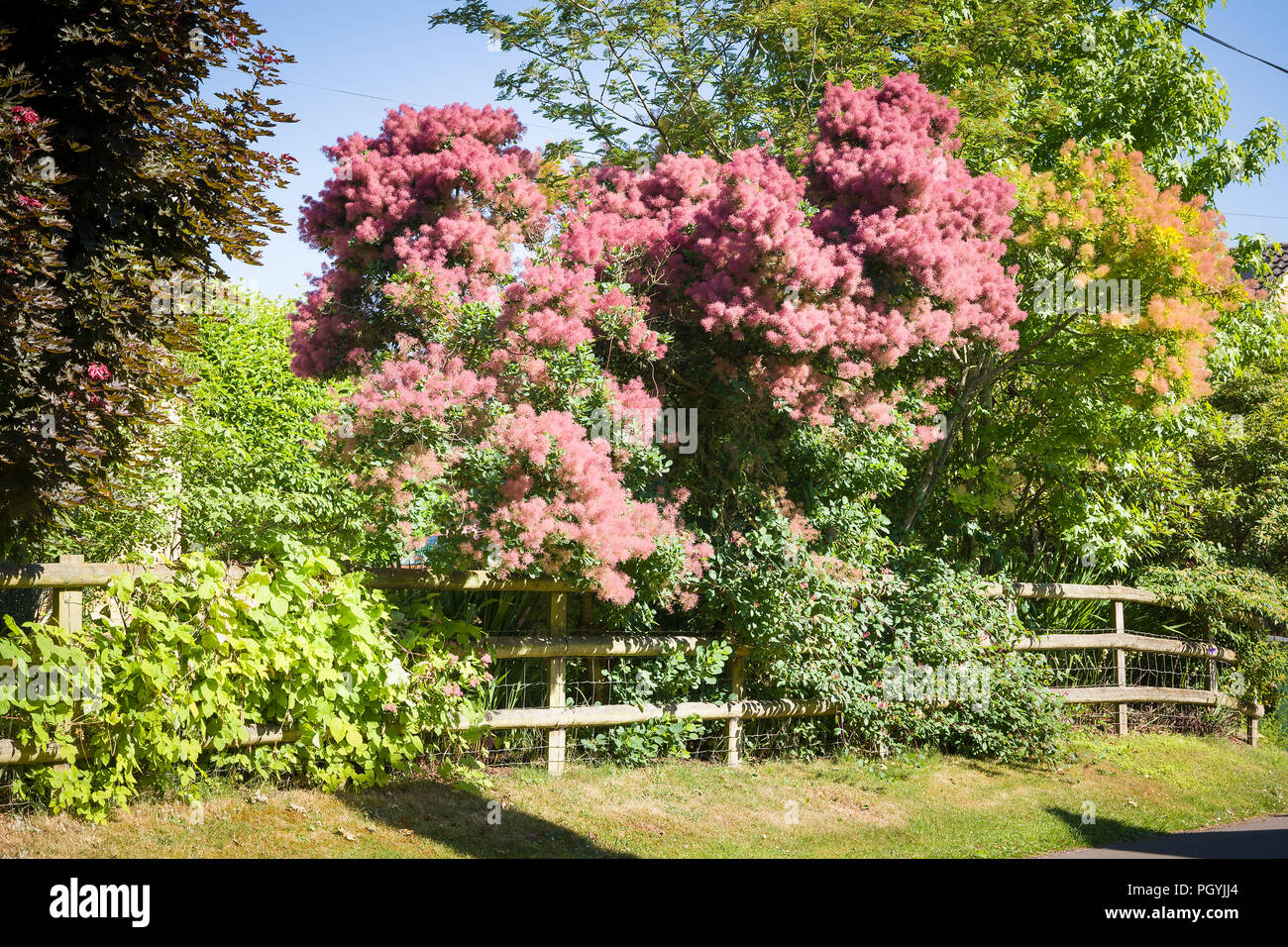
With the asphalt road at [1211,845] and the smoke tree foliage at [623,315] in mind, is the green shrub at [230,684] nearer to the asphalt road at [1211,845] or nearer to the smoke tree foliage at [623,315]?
the smoke tree foliage at [623,315]

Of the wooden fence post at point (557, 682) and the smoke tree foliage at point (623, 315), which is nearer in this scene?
the smoke tree foliage at point (623, 315)

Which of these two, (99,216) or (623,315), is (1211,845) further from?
(99,216)

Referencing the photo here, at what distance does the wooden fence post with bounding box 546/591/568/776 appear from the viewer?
8.44 m

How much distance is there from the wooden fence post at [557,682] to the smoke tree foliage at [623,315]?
0.61 metres

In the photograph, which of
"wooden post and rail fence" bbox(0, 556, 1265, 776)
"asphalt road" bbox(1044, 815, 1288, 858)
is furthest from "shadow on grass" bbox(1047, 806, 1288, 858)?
"wooden post and rail fence" bbox(0, 556, 1265, 776)

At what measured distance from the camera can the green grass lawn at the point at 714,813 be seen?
610cm

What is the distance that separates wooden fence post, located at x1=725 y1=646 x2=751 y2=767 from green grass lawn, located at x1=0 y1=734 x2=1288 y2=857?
0.24 metres

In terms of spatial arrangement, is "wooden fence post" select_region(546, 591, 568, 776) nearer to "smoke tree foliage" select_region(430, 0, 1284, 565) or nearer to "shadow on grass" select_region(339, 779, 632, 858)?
"shadow on grass" select_region(339, 779, 632, 858)

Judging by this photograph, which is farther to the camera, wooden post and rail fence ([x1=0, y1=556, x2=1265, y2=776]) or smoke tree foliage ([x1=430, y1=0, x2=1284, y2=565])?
smoke tree foliage ([x1=430, y1=0, x2=1284, y2=565])

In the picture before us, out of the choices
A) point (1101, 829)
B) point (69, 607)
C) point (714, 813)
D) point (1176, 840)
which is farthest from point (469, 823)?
point (1176, 840)

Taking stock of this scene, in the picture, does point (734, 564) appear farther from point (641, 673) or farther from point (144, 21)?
point (144, 21)

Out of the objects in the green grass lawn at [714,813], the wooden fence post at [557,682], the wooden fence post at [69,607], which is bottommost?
the green grass lawn at [714,813]

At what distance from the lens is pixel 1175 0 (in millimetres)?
15844

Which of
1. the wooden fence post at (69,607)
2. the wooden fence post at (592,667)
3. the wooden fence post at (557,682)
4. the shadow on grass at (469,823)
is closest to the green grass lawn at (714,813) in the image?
the shadow on grass at (469,823)
